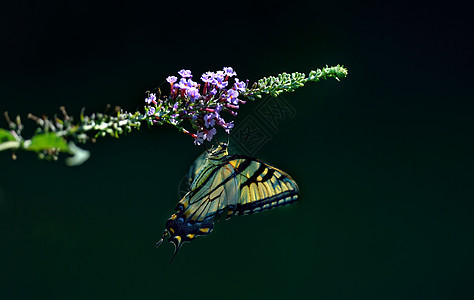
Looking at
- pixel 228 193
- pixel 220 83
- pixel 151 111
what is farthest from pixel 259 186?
pixel 151 111

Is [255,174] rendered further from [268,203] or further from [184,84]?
[184,84]

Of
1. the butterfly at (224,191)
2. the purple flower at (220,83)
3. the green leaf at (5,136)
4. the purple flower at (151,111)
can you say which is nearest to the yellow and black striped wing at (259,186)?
the butterfly at (224,191)

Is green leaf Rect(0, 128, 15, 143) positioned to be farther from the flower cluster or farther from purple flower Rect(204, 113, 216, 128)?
purple flower Rect(204, 113, 216, 128)

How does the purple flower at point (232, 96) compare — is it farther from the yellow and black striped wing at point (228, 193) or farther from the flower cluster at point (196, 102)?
the yellow and black striped wing at point (228, 193)

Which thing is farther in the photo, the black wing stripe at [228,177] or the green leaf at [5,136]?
the black wing stripe at [228,177]

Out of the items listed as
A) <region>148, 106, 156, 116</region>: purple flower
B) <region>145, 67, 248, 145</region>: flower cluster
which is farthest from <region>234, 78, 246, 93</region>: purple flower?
<region>148, 106, 156, 116</region>: purple flower

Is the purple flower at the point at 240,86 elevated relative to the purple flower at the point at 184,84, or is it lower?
elevated

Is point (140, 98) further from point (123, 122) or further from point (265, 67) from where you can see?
point (123, 122)
